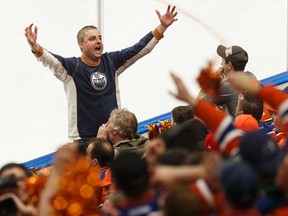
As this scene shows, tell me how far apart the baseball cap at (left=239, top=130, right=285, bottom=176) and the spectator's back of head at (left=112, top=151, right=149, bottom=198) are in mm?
409

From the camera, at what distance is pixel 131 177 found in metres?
3.71

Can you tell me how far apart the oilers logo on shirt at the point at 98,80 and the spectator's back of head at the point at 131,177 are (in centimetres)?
346

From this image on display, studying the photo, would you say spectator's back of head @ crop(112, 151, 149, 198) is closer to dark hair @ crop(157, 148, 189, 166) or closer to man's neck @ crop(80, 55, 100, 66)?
dark hair @ crop(157, 148, 189, 166)

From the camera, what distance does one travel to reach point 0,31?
1012cm

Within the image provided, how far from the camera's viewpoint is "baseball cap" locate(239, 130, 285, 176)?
12.5ft

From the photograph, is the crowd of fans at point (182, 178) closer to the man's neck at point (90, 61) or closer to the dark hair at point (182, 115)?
the dark hair at point (182, 115)

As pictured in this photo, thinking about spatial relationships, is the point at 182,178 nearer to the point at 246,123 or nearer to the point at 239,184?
the point at 239,184

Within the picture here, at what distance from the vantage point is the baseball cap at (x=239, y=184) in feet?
11.5

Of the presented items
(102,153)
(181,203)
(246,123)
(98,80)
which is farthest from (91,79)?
(181,203)

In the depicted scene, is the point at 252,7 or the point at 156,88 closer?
the point at 156,88

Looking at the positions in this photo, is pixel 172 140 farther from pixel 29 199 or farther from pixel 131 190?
pixel 29 199

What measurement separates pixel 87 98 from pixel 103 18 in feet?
9.77

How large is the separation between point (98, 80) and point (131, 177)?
3.55 metres

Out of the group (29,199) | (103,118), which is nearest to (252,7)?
(103,118)
